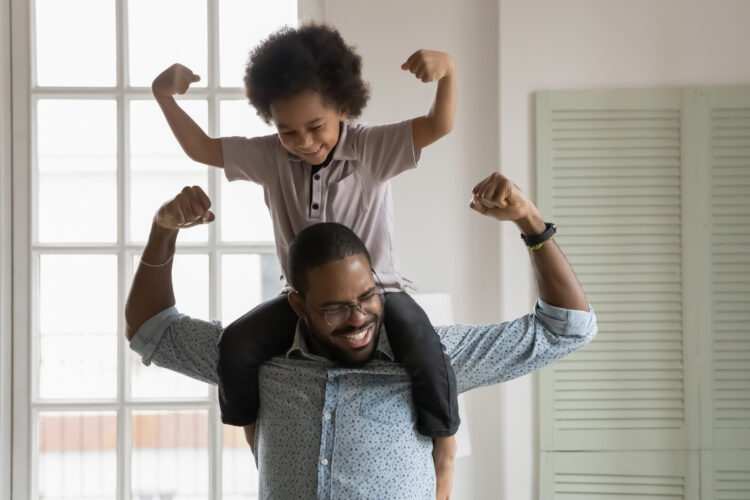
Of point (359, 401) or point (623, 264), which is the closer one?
point (359, 401)

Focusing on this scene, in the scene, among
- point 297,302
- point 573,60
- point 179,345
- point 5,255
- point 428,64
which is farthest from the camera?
point 5,255

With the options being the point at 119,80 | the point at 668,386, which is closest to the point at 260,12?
the point at 119,80

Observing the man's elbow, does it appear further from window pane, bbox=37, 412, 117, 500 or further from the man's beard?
window pane, bbox=37, 412, 117, 500

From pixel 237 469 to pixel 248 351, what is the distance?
1283 mm

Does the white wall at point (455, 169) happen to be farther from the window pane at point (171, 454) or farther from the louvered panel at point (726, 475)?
the window pane at point (171, 454)

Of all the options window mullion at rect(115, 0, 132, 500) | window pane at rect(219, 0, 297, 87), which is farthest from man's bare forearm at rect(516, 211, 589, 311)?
window mullion at rect(115, 0, 132, 500)

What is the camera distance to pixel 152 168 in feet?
9.37

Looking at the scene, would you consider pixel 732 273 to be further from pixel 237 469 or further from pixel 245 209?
pixel 237 469

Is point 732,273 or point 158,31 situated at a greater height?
point 158,31

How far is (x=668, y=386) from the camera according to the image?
2.63 meters

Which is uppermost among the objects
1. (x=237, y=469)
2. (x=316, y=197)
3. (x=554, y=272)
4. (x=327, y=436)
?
(x=316, y=197)

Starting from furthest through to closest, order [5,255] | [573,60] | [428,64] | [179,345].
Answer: [5,255] < [573,60] < [179,345] < [428,64]

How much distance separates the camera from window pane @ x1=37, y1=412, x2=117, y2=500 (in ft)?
9.42

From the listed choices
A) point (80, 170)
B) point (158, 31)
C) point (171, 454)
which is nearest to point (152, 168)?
point (80, 170)
